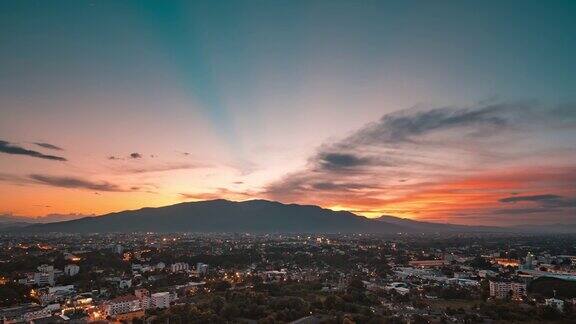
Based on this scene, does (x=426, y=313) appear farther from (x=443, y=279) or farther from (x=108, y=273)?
(x=108, y=273)

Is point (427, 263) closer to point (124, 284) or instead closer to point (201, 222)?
point (124, 284)

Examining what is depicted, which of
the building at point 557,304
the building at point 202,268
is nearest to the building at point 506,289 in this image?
the building at point 557,304

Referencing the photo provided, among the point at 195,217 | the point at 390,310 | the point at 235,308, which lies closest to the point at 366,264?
the point at 390,310

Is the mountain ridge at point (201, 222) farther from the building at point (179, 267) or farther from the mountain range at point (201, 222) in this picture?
the building at point (179, 267)

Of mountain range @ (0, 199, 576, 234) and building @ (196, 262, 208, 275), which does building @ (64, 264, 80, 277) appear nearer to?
→ building @ (196, 262, 208, 275)

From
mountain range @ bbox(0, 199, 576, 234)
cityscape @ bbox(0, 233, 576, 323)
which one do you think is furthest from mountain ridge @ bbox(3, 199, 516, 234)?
cityscape @ bbox(0, 233, 576, 323)
